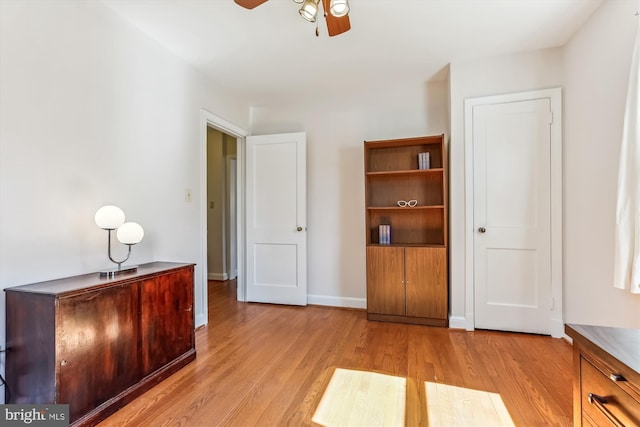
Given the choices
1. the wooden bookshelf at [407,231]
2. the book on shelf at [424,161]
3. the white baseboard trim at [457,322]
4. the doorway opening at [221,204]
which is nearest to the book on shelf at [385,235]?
the wooden bookshelf at [407,231]

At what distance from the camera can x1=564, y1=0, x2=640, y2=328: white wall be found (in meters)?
1.84

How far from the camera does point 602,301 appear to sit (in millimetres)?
2029

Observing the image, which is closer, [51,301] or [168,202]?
[51,301]

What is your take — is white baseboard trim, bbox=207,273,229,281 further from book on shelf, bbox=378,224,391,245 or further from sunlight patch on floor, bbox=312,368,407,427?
sunlight patch on floor, bbox=312,368,407,427

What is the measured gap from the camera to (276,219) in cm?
361

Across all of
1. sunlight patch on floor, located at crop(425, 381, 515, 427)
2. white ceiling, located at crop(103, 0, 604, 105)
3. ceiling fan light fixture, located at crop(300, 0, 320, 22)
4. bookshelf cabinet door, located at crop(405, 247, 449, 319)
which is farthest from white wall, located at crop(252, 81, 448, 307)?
ceiling fan light fixture, located at crop(300, 0, 320, 22)

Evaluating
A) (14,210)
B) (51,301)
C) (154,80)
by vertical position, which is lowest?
(51,301)

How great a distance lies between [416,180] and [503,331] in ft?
5.38

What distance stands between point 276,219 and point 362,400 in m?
2.28

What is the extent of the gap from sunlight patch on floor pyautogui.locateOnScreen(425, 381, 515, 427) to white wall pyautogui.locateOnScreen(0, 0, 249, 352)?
7.25ft

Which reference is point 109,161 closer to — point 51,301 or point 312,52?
point 51,301

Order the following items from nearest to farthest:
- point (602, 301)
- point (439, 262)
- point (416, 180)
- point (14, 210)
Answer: point (14, 210) → point (602, 301) → point (439, 262) → point (416, 180)

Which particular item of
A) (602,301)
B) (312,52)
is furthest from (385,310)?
(312,52)

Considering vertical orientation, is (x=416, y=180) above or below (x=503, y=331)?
above
